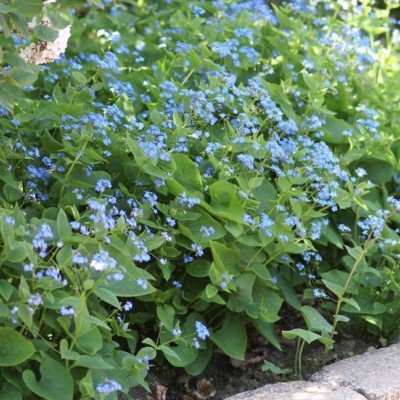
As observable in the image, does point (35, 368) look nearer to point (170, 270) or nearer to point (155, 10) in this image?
point (170, 270)

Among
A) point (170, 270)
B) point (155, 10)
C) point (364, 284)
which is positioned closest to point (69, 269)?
point (170, 270)

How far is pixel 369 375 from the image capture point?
338cm

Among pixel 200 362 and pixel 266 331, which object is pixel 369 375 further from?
pixel 200 362

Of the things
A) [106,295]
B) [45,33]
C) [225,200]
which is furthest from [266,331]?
[45,33]

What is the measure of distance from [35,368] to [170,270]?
27.9 inches

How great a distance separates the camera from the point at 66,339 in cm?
286

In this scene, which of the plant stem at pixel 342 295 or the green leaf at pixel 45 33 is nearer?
the green leaf at pixel 45 33

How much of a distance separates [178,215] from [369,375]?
3.05 feet

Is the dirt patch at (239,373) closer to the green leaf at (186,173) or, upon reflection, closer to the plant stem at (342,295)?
the plant stem at (342,295)

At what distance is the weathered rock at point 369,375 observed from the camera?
10.8ft

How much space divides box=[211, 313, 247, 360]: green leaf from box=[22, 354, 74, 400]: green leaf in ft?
2.84

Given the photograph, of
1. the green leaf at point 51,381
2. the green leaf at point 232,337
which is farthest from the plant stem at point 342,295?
the green leaf at point 51,381

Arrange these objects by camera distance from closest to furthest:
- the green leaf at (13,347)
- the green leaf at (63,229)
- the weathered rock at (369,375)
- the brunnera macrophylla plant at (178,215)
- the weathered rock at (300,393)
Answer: the green leaf at (13,347) < the brunnera macrophylla plant at (178,215) < the green leaf at (63,229) < the weathered rock at (300,393) < the weathered rock at (369,375)

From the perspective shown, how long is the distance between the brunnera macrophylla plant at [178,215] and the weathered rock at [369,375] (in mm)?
142
